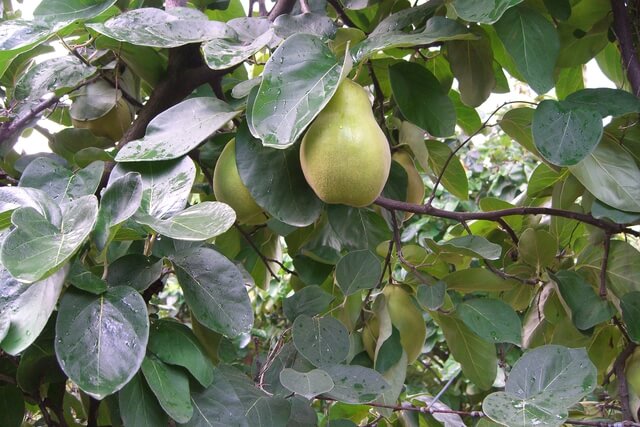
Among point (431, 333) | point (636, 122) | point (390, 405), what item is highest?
point (636, 122)

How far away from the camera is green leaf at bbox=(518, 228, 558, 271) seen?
0.79 meters

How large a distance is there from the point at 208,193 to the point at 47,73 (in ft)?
1.06

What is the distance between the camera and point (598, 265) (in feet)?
2.63

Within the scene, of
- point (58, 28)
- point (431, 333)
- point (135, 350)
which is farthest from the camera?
point (431, 333)

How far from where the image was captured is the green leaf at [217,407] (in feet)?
1.79

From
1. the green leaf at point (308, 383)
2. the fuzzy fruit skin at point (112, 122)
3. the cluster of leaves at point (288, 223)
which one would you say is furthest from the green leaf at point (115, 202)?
the fuzzy fruit skin at point (112, 122)

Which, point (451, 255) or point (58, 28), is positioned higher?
point (58, 28)

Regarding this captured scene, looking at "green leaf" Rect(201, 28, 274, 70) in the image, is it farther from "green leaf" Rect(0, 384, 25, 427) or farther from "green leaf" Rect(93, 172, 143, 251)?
"green leaf" Rect(0, 384, 25, 427)

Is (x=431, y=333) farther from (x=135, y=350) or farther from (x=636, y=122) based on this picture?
(x=135, y=350)

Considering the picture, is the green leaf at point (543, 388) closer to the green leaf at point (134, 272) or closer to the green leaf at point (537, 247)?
the green leaf at point (537, 247)

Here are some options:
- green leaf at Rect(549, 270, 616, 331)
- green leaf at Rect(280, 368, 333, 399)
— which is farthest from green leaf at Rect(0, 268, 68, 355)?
green leaf at Rect(549, 270, 616, 331)

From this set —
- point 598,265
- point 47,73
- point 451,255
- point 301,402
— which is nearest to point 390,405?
point 301,402

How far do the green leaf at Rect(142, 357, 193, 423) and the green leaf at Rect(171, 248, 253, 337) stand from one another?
51mm

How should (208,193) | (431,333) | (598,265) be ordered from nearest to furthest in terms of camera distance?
(598,265) < (208,193) < (431,333)
